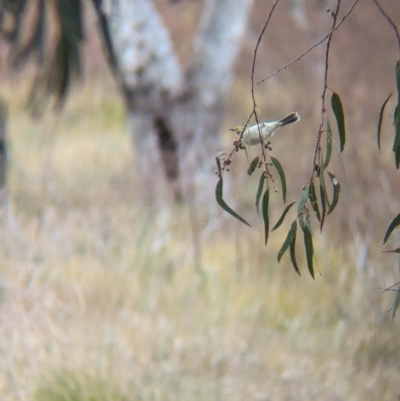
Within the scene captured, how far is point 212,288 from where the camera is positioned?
301 centimetres

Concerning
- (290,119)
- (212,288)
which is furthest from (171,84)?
(290,119)

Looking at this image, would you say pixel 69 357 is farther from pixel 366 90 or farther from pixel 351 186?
pixel 366 90

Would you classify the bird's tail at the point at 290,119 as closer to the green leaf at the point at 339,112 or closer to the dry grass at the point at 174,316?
the green leaf at the point at 339,112

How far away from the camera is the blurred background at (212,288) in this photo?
Answer: 231cm

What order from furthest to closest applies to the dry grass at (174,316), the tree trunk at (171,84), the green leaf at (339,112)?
the tree trunk at (171,84) < the dry grass at (174,316) < the green leaf at (339,112)

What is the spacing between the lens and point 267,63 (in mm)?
6289

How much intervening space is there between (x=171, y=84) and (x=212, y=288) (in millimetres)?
1827

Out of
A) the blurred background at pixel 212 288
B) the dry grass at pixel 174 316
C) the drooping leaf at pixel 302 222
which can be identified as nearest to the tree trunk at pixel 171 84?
the blurred background at pixel 212 288

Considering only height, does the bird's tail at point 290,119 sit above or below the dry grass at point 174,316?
above

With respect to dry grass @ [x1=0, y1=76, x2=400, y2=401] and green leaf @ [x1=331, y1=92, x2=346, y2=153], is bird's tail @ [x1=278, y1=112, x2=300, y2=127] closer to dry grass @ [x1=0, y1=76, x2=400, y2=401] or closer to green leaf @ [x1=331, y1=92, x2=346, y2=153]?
green leaf @ [x1=331, y1=92, x2=346, y2=153]

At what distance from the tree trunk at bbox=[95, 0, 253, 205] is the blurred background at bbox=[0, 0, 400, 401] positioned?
26cm

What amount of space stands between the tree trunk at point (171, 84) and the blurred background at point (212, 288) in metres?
0.26

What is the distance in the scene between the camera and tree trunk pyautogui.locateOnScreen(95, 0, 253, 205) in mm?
4375

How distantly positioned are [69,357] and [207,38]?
2679 millimetres
